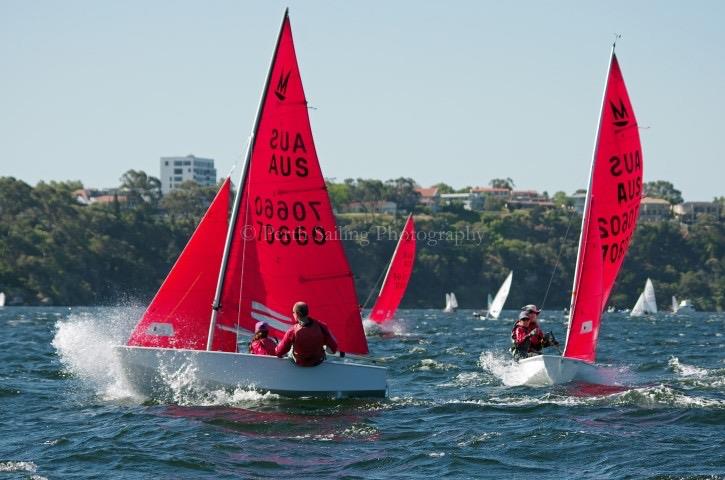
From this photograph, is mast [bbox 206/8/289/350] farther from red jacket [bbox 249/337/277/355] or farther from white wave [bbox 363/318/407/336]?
white wave [bbox 363/318/407/336]

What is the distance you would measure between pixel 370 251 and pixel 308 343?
135090 mm

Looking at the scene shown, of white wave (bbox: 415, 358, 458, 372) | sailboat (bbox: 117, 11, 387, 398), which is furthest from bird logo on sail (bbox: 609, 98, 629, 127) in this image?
white wave (bbox: 415, 358, 458, 372)

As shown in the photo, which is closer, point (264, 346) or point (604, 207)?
point (264, 346)

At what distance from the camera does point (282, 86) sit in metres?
21.8

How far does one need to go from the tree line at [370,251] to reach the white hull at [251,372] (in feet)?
356

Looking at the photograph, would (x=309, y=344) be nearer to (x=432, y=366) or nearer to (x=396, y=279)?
(x=432, y=366)

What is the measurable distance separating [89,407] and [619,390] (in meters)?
9.59

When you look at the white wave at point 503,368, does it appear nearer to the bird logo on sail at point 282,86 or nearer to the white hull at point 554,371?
the white hull at point 554,371

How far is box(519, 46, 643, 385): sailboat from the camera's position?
25438 millimetres

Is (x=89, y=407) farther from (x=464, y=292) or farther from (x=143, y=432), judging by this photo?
(x=464, y=292)

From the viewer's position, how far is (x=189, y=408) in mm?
20391

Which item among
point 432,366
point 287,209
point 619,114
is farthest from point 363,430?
point 432,366

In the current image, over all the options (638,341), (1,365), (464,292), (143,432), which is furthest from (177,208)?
Answer: (143,432)

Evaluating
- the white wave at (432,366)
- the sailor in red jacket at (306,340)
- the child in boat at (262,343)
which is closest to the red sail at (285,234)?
the child in boat at (262,343)
